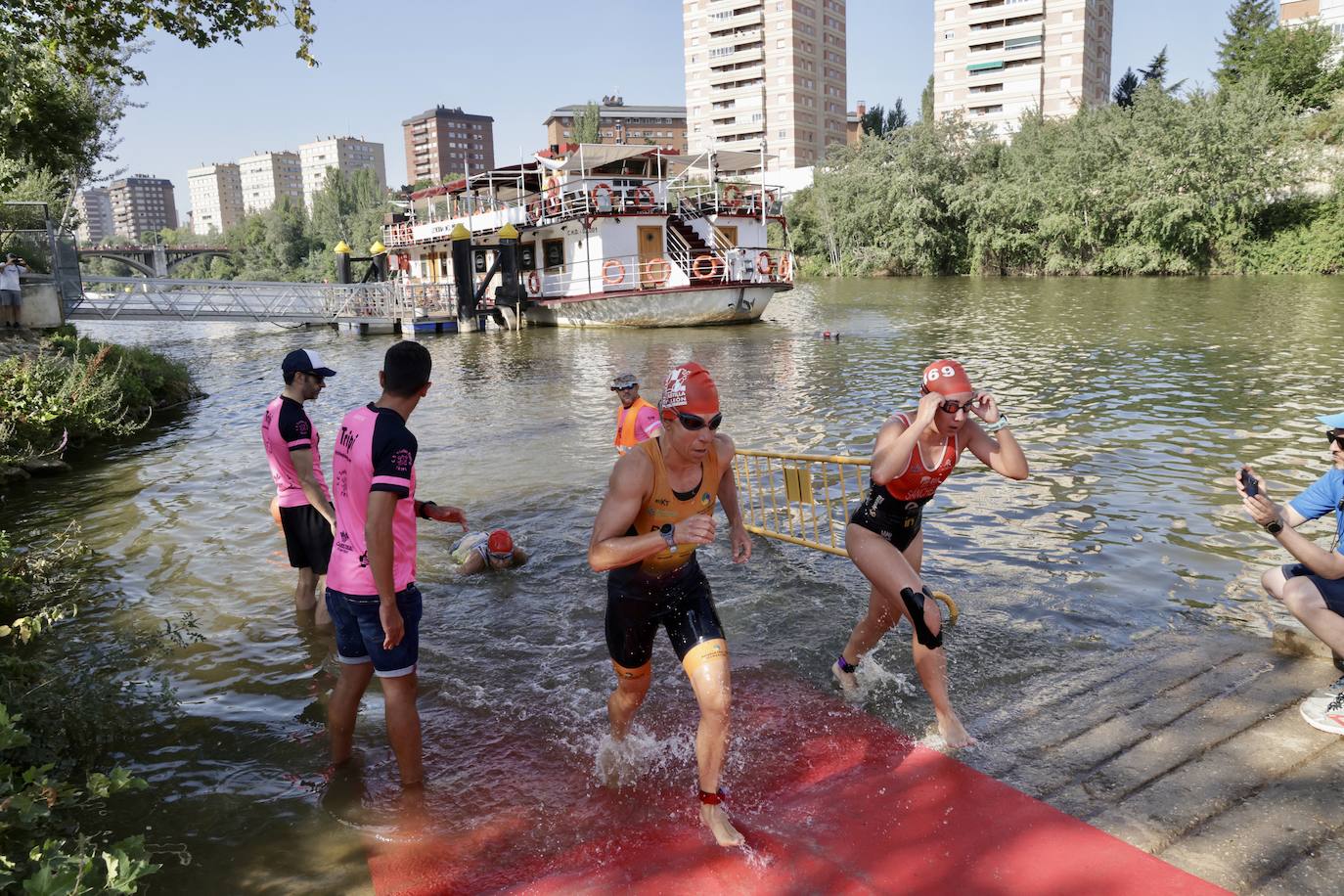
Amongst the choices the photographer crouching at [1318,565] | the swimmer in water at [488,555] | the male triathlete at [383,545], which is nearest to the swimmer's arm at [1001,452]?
the photographer crouching at [1318,565]

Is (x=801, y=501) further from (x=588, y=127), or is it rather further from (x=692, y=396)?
(x=588, y=127)

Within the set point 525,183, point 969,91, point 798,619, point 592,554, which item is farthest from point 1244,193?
point 969,91

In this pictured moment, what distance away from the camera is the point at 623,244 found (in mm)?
31719

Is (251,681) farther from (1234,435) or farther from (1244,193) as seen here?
(1244,193)

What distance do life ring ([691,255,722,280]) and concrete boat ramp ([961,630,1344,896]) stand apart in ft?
83.5

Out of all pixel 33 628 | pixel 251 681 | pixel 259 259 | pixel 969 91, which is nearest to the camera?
pixel 33 628

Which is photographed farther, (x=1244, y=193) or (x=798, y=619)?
(x=1244, y=193)

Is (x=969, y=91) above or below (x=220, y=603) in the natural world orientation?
above

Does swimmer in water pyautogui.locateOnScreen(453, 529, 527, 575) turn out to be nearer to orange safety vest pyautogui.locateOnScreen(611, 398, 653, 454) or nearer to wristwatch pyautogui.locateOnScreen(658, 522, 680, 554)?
orange safety vest pyautogui.locateOnScreen(611, 398, 653, 454)

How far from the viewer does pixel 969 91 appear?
89.3 meters

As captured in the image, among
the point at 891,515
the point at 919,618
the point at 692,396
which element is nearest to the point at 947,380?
the point at 891,515

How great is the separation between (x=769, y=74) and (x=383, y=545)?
113615mm

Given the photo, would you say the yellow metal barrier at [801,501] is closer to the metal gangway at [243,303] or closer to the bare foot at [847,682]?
the bare foot at [847,682]

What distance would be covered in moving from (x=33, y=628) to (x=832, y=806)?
4455 mm
